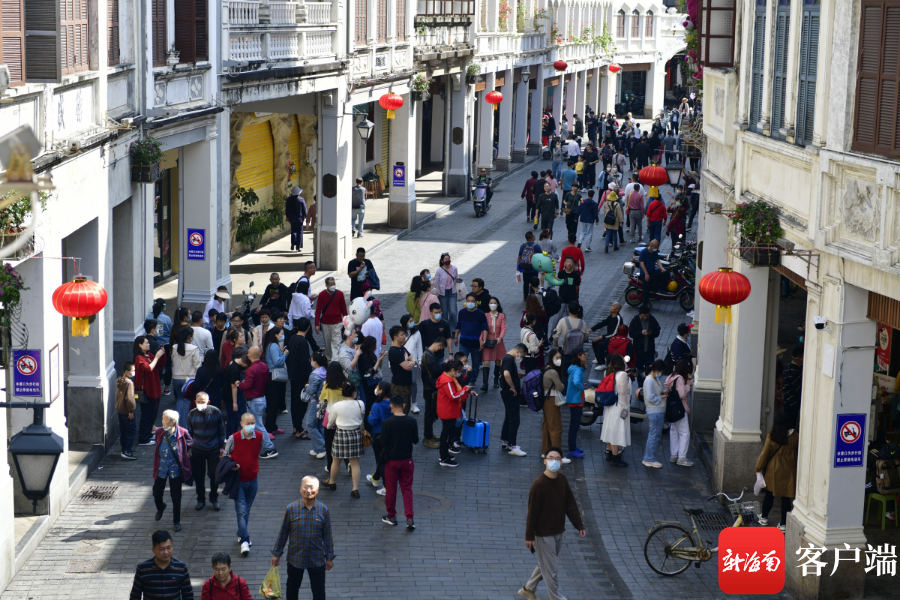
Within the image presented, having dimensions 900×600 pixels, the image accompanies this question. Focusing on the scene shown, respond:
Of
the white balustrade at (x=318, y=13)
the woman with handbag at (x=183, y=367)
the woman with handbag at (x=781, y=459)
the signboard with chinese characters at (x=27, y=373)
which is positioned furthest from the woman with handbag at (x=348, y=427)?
the white balustrade at (x=318, y=13)

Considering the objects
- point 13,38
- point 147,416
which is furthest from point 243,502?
point 13,38

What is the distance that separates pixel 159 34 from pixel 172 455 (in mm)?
7983

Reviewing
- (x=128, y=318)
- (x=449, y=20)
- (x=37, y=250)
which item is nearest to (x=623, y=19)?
(x=449, y=20)

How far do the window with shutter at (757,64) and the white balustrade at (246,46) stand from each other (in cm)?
1033

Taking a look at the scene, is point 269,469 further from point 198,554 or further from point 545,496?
point 545,496

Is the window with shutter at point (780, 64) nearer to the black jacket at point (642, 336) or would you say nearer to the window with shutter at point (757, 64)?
the window with shutter at point (757, 64)

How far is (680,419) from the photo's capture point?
15.3 meters

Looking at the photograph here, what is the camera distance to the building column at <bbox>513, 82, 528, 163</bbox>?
47225mm

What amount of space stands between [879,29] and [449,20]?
26.9 meters

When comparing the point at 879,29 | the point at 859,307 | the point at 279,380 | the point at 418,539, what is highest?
the point at 879,29

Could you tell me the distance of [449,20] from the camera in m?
35.8

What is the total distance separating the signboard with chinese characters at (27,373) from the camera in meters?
12.5

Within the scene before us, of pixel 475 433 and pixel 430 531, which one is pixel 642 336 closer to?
pixel 475 433

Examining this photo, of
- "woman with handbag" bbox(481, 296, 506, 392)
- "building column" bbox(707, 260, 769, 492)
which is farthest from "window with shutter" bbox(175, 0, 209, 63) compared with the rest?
"building column" bbox(707, 260, 769, 492)
